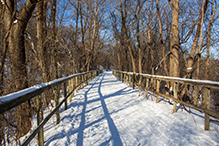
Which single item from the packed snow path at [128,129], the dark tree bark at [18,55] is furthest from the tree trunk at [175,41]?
the dark tree bark at [18,55]

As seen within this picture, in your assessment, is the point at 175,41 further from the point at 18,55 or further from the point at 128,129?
the point at 18,55

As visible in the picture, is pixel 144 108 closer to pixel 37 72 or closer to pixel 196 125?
pixel 196 125

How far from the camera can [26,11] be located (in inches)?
171

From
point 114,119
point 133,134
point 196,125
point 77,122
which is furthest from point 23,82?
point 196,125

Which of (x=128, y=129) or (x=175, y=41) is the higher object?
(x=175, y=41)

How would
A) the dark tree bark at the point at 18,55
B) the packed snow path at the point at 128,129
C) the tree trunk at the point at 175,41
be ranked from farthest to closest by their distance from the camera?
1. the tree trunk at the point at 175,41
2. the dark tree bark at the point at 18,55
3. the packed snow path at the point at 128,129

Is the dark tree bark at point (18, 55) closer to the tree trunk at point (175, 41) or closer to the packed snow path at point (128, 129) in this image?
the packed snow path at point (128, 129)

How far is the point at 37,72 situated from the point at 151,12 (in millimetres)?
13281

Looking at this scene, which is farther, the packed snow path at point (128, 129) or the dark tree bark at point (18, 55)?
the dark tree bark at point (18, 55)

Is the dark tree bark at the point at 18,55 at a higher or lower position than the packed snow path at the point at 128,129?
higher

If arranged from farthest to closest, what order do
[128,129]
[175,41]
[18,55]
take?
1. [175,41]
2. [18,55]
3. [128,129]

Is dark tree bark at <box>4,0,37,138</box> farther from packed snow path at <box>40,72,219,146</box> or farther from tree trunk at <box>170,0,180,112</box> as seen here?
tree trunk at <box>170,0,180,112</box>

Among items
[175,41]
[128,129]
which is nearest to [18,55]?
[128,129]

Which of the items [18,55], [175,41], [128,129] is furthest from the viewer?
[175,41]
